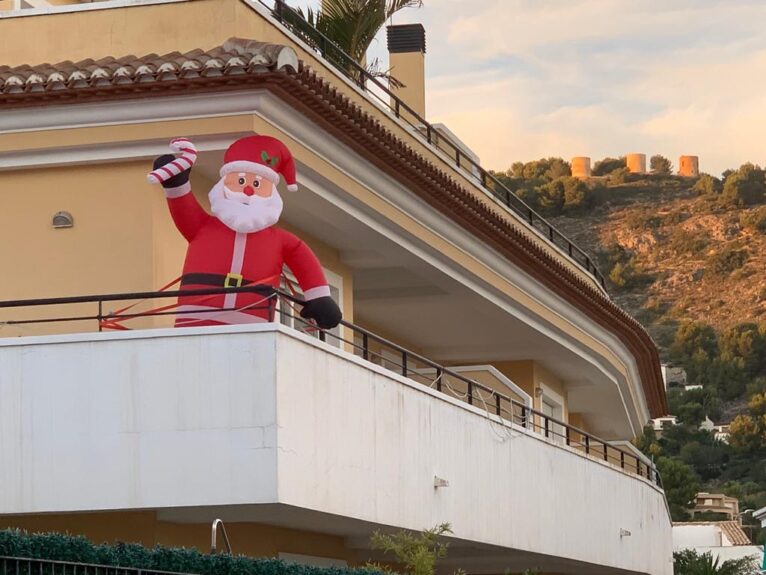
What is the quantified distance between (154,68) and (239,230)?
173 cm

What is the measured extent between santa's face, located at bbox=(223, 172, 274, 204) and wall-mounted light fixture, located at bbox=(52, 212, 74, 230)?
2.22 meters

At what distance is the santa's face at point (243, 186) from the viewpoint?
15.3m

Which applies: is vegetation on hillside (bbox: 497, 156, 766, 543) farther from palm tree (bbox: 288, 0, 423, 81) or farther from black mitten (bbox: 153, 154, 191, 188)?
black mitten (bbox: 153, 154, 191, 188)

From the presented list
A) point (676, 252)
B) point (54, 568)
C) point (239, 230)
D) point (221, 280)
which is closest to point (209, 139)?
point (239, 230)

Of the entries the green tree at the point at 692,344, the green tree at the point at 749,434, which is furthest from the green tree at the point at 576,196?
the green tree at the point at 749,434

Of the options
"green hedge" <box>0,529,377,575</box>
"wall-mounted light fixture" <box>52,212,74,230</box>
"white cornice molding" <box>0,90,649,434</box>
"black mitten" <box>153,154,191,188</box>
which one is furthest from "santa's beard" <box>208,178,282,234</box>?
"green hedge" <box>0,529,377,575</box>

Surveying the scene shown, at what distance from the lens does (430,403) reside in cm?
1816

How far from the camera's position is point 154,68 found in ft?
51.4

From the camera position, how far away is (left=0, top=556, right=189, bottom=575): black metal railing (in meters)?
10.1

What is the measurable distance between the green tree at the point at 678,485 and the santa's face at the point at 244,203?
244 feet

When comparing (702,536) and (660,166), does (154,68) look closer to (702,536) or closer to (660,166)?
(702,536)

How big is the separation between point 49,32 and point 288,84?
370 centimetres

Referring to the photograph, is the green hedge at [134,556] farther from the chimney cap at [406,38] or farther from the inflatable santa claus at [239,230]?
the chimney cap at [406,38]

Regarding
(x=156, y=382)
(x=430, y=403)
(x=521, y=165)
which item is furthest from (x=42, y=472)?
(x=521, y=165)
